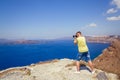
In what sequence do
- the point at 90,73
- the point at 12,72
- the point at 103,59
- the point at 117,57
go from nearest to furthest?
1. the point at 90,73
2. the point at 12,72
3. the point at 117,57
4. the point at 103,59

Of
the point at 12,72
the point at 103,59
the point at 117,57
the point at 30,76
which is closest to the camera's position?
the point at 30,76

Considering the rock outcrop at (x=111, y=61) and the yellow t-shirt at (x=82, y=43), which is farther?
the rock outcrop at (x=111, y=61)

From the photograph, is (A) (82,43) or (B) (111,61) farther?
(B) (111,61)

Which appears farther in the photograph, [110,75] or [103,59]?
[103,59]

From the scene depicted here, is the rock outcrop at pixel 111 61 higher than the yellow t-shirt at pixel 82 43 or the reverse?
the reverse

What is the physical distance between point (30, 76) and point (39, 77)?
868 mm

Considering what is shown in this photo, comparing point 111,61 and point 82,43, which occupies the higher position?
point 82,43

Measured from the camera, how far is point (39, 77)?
10.7 meters

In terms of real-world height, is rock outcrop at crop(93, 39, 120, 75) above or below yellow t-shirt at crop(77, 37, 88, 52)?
below

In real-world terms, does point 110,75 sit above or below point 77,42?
below

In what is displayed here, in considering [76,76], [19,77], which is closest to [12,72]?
[19,77]

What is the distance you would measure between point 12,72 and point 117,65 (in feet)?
28.8

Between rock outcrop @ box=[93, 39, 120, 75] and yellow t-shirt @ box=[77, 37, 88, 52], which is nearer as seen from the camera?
yellow t-shirt @ box=[77, 37, 88, 52]

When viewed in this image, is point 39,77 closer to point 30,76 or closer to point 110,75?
point 30,76
